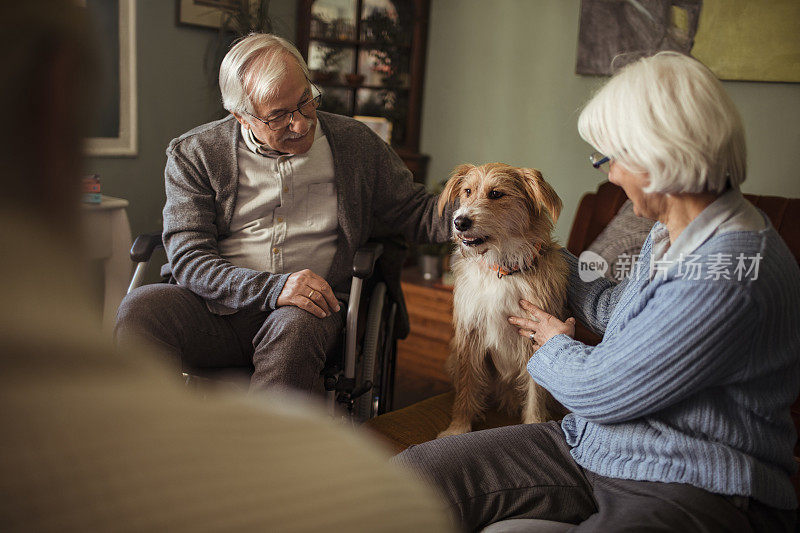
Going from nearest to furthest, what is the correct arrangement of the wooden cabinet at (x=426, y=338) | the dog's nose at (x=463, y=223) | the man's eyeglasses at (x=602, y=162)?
the man's eyeglasses at (x=602, y=162) < the dog's nose at (x=463, y=223) < the wooden cabinet at (x=426, y=338)

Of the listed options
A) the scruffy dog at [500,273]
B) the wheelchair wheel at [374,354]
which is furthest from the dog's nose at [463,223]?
the wheelchair wheel at [374,354]

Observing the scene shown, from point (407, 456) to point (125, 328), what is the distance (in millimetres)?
871

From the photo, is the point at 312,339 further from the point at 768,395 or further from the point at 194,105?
the point at 194,105

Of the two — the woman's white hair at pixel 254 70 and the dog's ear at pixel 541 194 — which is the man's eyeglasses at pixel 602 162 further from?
the woman's white hair at pixel 254 70

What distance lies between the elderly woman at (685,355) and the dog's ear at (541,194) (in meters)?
0.53

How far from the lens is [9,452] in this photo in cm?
27

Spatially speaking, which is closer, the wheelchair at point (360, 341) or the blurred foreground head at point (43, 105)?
the blurred foreground head at point (43, 105)

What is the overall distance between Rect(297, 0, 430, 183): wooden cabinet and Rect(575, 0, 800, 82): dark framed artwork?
1.06m

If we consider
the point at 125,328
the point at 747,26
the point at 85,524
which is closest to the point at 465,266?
the point at 125,328

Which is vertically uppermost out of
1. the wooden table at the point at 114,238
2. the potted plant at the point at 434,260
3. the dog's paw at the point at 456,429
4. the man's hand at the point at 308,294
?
the man's hand at the point at 308,294

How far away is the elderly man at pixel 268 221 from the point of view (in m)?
1.78

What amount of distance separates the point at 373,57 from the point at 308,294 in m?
2.79

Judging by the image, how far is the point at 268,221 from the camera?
1.99 meters

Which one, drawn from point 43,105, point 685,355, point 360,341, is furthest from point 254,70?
point 43,105
